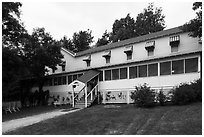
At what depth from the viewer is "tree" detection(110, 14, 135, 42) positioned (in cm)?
4669

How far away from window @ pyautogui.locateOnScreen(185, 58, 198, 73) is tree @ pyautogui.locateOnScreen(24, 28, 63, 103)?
53.6 feet

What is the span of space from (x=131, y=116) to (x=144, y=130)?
3.46 meters

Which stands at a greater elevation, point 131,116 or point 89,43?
point 89,43

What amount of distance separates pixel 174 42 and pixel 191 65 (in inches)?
173

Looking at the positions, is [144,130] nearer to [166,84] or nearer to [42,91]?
[166,84]

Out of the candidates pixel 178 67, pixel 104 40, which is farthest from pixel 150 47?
pixel 104 40

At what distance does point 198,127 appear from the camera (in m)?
11.3

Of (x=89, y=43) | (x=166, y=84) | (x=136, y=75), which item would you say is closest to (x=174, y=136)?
(x=166, y=84)

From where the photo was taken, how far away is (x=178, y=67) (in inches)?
830

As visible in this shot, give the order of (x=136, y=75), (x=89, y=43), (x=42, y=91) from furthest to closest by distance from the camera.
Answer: (x=89, y=43) < (x=42, y=91) < (x=136, y=75)

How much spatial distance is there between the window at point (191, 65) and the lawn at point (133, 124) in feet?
19.0

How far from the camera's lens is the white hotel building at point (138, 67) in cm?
2091

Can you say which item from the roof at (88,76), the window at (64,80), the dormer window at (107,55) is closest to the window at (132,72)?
the roof at (88,76)

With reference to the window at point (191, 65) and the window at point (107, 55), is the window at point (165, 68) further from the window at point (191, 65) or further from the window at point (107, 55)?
the window at point (107, 55)
